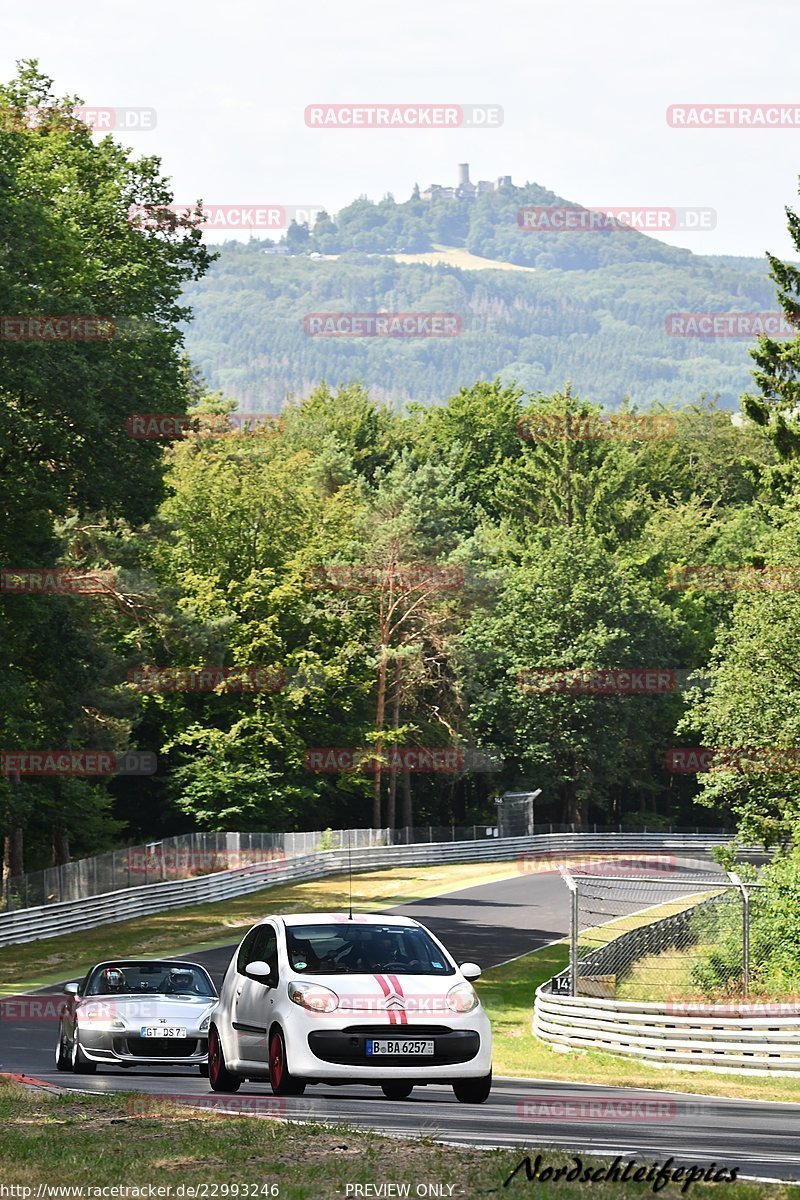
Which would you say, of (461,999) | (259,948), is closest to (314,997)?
(461,999)

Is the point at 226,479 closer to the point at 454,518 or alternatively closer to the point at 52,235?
the point at 454,518

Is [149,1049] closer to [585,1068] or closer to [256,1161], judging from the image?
[585,1068]

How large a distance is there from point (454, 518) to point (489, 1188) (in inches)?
3395

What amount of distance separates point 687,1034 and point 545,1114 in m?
7.81

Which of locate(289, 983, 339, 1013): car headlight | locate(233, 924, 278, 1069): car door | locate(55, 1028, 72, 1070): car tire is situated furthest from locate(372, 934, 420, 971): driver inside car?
locate(55, 1028, 72, 1070): car tire

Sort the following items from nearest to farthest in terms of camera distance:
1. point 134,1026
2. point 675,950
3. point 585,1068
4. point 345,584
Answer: point 134,1026, point 585,1068, point 675,950, point 345,584

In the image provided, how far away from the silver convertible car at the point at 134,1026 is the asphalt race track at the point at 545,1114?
0.20 meters

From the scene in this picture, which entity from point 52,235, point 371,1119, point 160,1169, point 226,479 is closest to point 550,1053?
point 371,1119

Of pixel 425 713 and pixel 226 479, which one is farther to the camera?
pixel 425 713

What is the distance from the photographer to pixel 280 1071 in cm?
1376

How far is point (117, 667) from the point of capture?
58562 mm

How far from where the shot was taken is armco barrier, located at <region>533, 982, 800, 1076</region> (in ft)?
67.4

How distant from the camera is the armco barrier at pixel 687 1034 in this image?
809 inches

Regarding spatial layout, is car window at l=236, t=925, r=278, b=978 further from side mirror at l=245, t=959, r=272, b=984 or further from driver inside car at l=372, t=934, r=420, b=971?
driver inside car at l=372, t=934, r=420, b=971
